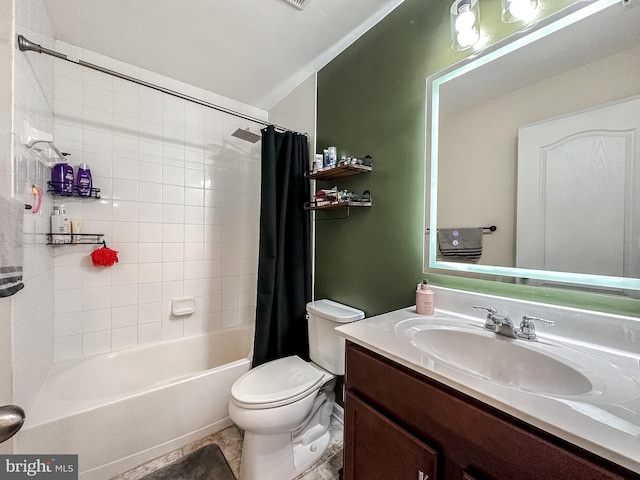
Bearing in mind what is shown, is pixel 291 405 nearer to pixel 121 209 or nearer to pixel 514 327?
pixel 514 327

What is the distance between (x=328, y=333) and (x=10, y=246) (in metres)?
1.32

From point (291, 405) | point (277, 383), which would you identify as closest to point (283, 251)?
point (277, 383)

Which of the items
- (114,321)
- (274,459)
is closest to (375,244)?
(274,459)

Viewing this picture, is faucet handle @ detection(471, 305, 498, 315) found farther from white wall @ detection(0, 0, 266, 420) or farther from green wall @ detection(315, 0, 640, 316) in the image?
white wall @ detection(0, 0, 266, 420)

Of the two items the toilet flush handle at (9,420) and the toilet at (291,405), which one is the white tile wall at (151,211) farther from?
the toilet flush handle at (9,420)

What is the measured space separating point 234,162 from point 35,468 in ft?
6.81

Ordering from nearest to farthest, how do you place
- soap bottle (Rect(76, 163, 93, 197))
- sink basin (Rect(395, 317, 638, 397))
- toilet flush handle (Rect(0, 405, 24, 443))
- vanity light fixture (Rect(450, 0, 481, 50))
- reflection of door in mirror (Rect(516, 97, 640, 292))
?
toilet flush handle (Rect(0, 405, 24, 443)) → sink basin (Rect(395, 317, 638, 397)) → reflection of door in mirror (Rect(516, 97, 640, 292)) → vanity light fixture (Rect(450, 0, 481, 50)) → soap bottle (Rect(76, 163, 93, 197))

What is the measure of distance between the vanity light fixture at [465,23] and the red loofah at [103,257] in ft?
7.43

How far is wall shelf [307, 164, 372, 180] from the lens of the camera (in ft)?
4.60

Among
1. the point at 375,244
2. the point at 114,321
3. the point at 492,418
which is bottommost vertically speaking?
the point at 114,321

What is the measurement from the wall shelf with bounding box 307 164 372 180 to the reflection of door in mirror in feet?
2.31

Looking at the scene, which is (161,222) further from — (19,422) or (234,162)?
(19,422)

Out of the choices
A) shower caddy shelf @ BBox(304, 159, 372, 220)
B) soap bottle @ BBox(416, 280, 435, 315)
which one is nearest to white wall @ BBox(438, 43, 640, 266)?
soap bottle @ BBox(416, 280, 435, 315)

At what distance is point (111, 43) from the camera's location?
5.25 feet
